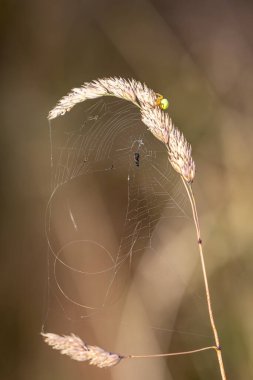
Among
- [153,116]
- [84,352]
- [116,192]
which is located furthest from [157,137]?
[116,192]

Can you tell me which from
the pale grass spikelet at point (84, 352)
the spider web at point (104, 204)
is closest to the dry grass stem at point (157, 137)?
the pale grass spikelet at point (84, 352)

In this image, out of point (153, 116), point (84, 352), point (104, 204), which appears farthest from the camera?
point (104, 204)

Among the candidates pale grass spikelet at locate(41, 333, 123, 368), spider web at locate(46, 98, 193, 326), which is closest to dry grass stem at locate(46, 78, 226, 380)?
pale grass spikelet at locate(41, 333, 123, 368)

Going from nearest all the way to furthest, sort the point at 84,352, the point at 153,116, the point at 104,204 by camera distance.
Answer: the point at 84,352 < the point at 153,116 < the point at 104,204

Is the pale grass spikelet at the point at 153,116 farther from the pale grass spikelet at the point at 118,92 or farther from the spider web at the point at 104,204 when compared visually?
the spider web at the point at 104,204

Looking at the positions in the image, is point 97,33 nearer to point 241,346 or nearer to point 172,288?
point 172,288

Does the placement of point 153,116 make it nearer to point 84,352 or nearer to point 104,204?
point 84,352

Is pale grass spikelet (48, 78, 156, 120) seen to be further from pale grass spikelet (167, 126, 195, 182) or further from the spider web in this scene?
the spider web
